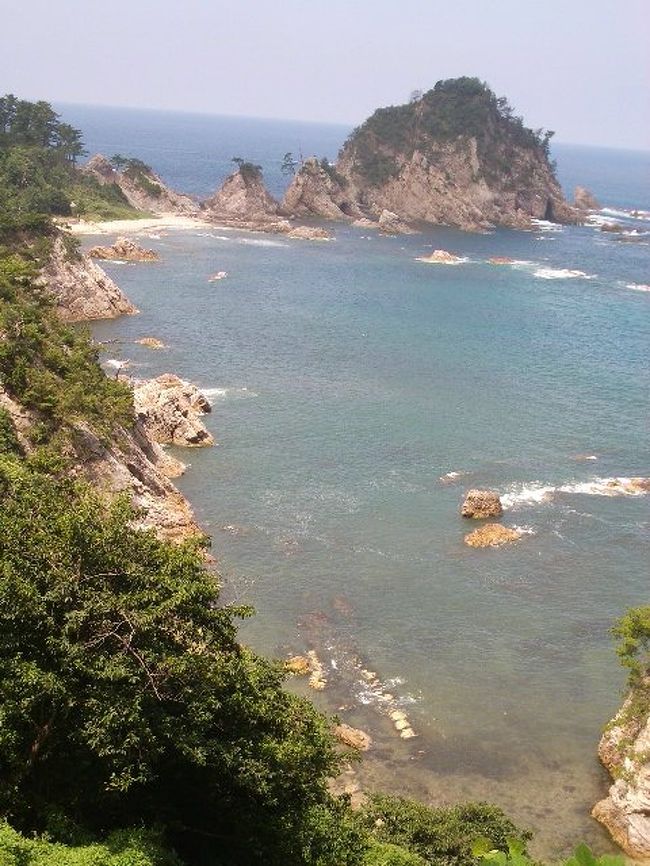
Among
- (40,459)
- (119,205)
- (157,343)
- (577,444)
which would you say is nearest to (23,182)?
(119,205)

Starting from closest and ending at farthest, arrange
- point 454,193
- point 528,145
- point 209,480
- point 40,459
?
point 40,459 → point 209,480 → point 454,193 → point 528,145

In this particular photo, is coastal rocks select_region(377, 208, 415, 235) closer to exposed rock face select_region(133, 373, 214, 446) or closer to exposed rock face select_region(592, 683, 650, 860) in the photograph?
exposed rock face select_region(133, 373, 214, 446)

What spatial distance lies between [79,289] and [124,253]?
24.9 metres

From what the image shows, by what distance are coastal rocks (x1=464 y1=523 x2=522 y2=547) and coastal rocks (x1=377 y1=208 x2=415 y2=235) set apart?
10037cm

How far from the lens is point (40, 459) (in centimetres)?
2625

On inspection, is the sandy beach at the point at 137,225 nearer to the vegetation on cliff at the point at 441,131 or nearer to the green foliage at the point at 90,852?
the vegetation on cliff at the point at 441,131

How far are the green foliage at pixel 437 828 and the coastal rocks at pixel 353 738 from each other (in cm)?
540

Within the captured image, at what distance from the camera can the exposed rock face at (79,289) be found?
7444 centimetres

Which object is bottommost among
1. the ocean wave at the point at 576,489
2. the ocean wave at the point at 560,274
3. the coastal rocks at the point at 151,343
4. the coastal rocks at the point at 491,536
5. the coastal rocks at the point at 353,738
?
the coastal rocks at the point at 353,738

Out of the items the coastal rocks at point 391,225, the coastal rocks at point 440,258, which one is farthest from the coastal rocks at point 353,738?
the coastal rocks at point 391,225

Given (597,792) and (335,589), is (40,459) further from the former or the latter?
(597,792)

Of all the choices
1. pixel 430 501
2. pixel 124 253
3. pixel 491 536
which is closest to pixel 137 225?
pixel 124 253

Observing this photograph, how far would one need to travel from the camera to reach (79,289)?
7650cm

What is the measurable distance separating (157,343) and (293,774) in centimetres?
5485
